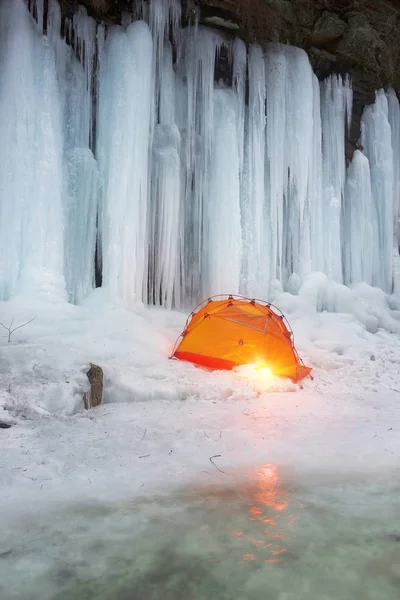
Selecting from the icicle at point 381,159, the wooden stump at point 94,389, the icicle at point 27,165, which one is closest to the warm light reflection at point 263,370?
the wooden stump at point 94,389

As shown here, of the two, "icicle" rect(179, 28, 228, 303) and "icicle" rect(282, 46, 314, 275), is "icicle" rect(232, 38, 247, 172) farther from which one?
"icicle" rect(282, 46, 314, 275)

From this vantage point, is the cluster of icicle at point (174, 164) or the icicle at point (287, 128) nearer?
the cluster of icicle at point (174, 164)

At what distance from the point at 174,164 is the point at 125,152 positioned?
62.6 inches

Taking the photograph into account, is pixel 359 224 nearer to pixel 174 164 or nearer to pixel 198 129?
pixel 198 129

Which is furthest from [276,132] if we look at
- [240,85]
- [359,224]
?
[359,224]

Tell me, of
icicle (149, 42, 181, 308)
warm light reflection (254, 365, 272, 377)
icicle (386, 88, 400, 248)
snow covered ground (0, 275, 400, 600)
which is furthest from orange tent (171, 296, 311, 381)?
icicle (386, 88, 400, 248)

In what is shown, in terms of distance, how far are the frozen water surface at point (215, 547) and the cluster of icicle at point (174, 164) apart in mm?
6355

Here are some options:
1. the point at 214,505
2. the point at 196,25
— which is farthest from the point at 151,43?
the point at 214,505

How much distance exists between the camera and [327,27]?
447 inches

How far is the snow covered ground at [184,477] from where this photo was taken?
1.76m

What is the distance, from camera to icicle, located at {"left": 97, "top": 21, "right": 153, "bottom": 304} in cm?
878

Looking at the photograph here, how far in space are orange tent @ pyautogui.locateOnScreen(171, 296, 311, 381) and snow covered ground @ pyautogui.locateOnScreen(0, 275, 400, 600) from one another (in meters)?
0.51

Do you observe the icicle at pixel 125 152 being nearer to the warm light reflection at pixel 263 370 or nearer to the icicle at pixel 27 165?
the icicle at pixel 27 165

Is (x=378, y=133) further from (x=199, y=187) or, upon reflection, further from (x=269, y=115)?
(x=199, y=187)
